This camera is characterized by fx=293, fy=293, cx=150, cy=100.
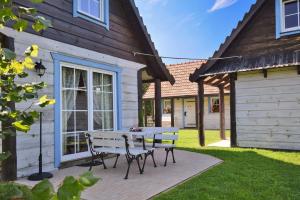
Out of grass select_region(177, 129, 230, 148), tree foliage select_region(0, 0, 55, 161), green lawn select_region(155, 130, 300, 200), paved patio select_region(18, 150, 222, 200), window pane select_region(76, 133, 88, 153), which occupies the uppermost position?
tree foliage select_region(0, 0, 55, 161)

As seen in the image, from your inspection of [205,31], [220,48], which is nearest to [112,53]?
[220,48]

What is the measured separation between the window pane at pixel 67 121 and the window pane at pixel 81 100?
29 cm

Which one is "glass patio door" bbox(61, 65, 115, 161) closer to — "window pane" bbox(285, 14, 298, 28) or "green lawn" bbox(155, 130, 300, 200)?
"green lawn" bbox(155, 130, 300, 200)

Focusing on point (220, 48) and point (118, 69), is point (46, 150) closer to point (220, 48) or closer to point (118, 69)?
point (118, 69)

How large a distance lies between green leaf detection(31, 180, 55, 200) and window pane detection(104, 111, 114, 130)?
7142 millimetres

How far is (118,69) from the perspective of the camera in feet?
26.7

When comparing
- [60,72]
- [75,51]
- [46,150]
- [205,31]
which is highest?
[205,31]

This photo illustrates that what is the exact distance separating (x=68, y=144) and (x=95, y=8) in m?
3.51

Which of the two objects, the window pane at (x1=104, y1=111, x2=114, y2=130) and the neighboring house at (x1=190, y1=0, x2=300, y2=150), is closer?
the window pane at (x1=104, y1=111, x2=114, y2=130)

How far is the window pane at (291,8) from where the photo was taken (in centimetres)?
952

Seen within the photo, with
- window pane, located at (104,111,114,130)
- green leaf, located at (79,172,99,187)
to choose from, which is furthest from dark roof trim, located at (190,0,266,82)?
green leaf, located at (79,172,99,187)

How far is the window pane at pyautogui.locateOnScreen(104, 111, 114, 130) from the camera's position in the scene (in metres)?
7.80

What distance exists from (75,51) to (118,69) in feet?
5.60

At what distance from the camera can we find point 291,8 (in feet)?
31.4
